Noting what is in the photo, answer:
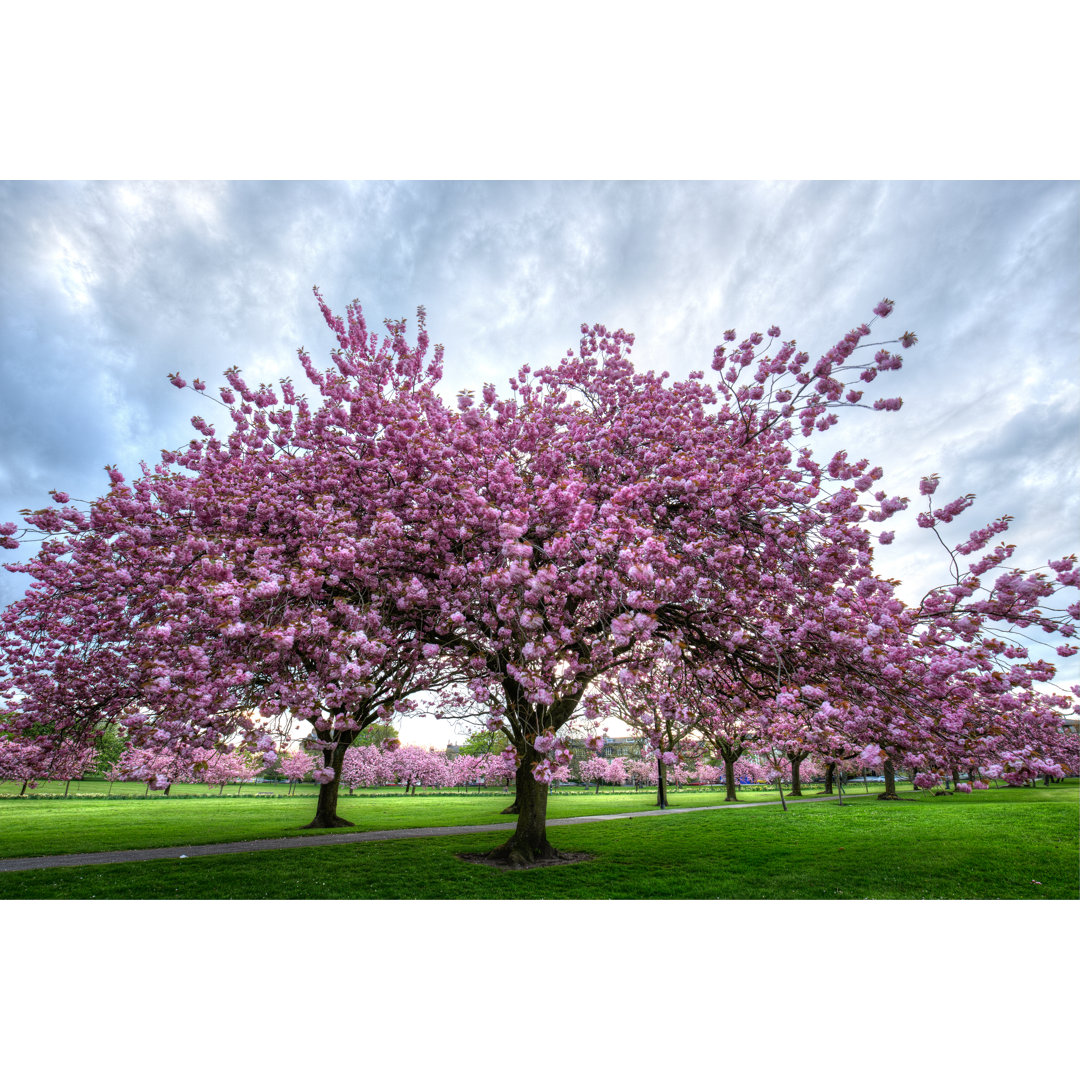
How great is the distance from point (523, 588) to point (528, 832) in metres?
8.32

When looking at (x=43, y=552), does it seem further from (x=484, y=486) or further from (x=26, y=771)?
(x=484, y=486)

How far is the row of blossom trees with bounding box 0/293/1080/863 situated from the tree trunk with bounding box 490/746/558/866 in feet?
0.79

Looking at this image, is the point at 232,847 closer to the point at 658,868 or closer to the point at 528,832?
the point at 528,832

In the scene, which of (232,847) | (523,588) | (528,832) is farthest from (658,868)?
(232,847)

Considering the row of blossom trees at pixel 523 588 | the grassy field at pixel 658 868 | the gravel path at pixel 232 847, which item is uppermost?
the row of blossom trees at pixel 523 588

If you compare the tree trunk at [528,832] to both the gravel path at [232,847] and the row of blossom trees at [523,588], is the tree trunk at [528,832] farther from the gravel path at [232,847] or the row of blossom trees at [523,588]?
the gravel path at [232,847]

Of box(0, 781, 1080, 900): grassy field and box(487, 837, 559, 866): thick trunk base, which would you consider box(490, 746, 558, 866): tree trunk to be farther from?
box(0, 781, 1080, 900): grassy field

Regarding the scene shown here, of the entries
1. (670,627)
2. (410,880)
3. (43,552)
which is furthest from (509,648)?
(43,552)

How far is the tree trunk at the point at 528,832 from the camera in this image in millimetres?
13406

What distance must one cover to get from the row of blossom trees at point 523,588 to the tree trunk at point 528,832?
0.24 metres

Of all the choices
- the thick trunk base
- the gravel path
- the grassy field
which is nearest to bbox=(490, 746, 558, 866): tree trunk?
the thick trunk base

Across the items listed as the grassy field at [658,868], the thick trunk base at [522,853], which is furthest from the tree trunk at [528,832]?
the grassy field at [658,868]

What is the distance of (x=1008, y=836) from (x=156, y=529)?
2251cm

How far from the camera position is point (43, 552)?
→ 1085cm
